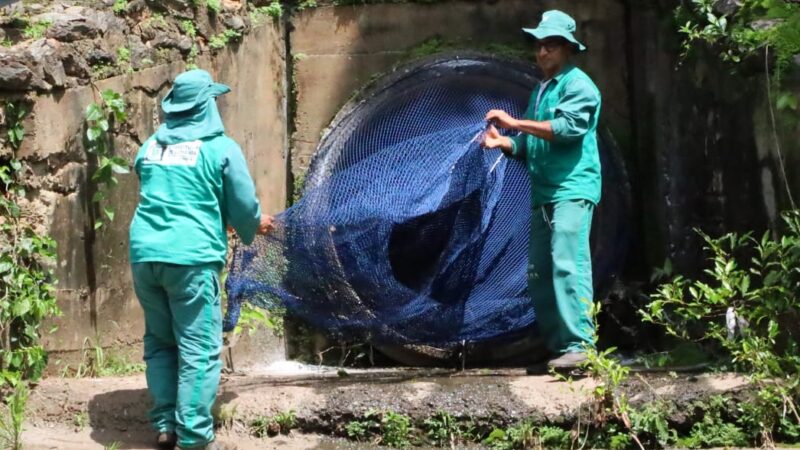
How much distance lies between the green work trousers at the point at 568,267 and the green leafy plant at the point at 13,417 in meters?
2.42

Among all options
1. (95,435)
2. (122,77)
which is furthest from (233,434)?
(122,77)

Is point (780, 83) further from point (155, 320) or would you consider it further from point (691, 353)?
point (155, 320)

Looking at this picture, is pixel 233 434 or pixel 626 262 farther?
pixel 626 262

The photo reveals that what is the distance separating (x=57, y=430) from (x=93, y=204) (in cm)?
112

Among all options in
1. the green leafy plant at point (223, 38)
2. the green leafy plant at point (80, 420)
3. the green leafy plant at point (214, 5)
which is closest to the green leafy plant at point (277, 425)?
the green leafy plant at point (80, 420)

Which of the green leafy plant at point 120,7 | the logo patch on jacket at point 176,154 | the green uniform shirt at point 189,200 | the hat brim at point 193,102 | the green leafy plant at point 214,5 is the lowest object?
the green uniform shirt at point 189,200

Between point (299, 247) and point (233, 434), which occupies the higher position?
point (299, 247)

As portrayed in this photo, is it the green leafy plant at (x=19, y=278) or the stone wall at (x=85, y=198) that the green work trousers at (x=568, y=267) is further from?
the green leafy plant at (x=19, y=278)

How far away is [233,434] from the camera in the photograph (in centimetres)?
537

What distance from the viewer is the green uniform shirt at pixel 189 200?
4.89m

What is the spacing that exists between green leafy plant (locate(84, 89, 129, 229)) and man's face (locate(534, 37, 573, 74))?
2056mm

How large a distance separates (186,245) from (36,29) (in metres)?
1.50

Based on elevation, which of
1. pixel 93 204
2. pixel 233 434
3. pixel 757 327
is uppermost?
pixel 93 204

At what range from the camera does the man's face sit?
18.6 feet
